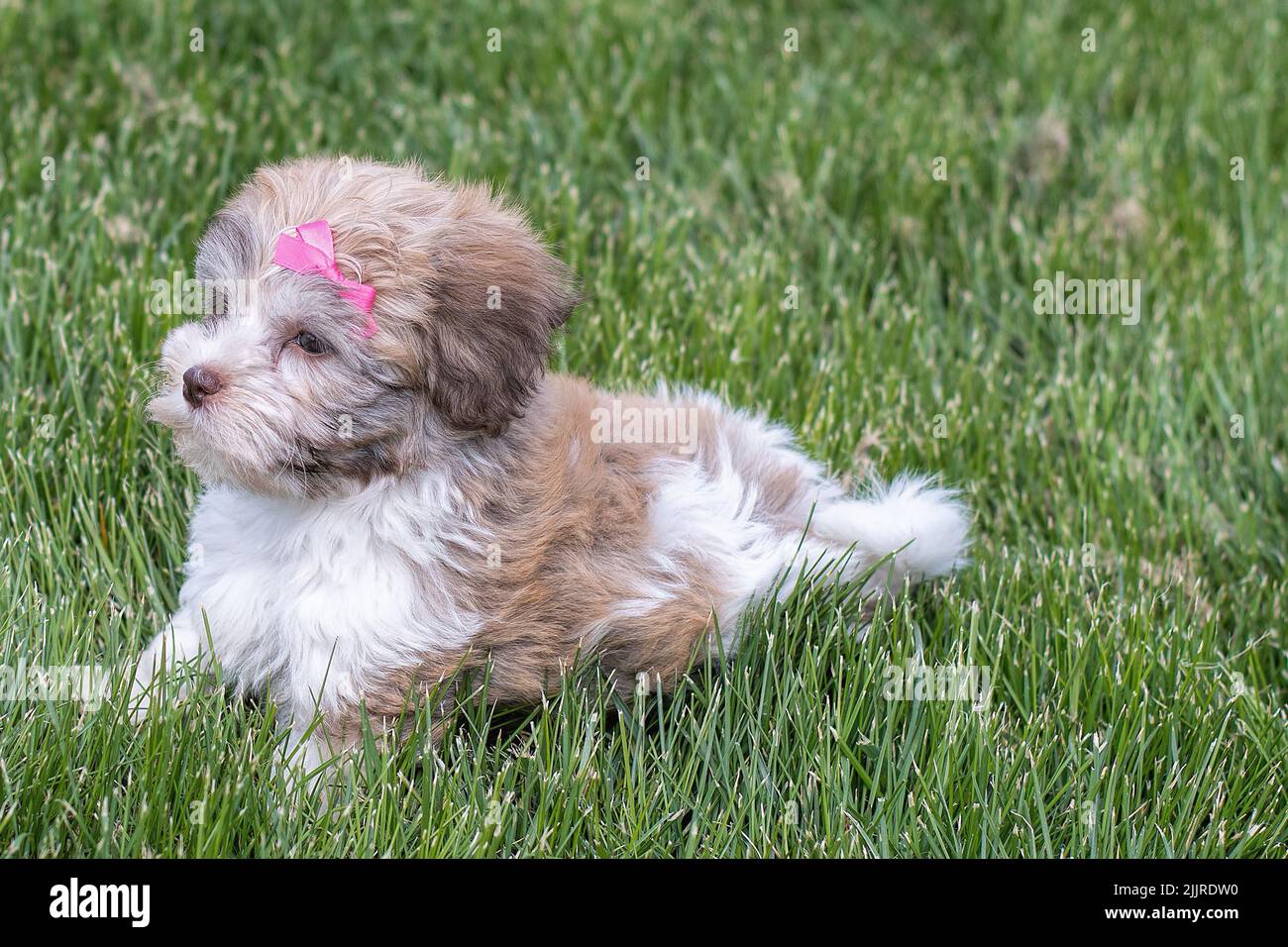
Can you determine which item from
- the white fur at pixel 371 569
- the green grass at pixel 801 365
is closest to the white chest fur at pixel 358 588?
the white fur at pixel 371 569

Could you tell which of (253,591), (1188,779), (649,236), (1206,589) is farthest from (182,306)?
(1206,589)

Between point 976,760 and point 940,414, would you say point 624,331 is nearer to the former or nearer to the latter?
point 940,414

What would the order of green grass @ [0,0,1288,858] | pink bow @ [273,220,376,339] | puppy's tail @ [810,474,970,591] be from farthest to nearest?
puppy's tail @ [810,474,970,591] → green grass @ [0,0,1288,858] → pink bow @ [273,220,376,339]

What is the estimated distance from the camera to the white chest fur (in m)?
3.39

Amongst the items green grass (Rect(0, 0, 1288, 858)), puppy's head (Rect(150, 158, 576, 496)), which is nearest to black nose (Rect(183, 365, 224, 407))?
puppy's head (Rect(150, 158, 576, 496))

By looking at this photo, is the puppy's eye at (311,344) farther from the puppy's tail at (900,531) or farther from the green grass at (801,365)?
the puppy's tail at (900,531)

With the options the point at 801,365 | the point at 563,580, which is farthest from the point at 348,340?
the point at 801,365

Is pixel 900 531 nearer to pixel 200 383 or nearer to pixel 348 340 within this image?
pixel 348 340

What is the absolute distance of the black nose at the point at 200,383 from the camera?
3168mm

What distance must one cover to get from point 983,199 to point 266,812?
175 inches

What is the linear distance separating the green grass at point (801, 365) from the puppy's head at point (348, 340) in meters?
0.75

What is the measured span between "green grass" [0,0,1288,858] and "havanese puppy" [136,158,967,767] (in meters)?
0.19

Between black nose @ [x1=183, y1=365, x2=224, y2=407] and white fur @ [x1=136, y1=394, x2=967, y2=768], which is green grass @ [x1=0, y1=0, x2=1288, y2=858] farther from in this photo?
black nose @ [x1=183, y1=365, x2=224, y2=407]

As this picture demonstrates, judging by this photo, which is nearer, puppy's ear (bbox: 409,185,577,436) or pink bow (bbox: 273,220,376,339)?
pink bow (bbox: 273,220,376,339)
